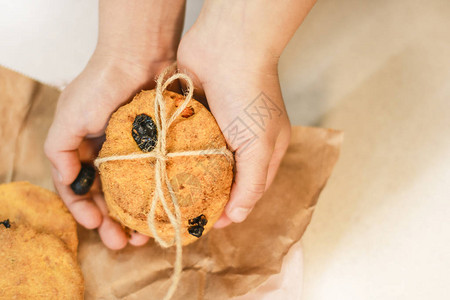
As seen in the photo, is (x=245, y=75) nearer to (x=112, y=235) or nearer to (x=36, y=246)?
(x=112, y=235)

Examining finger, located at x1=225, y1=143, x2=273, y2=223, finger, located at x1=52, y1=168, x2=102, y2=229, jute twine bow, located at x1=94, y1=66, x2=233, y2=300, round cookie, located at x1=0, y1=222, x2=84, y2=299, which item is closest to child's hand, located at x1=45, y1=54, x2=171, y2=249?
Answer: finger, located at x1=52, y1=168, x2=102, y2=229

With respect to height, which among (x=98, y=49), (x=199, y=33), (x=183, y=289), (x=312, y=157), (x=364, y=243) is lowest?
(x=183, y=289)

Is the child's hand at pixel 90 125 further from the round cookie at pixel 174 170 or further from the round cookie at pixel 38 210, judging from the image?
the round cookie at pixel 174 170

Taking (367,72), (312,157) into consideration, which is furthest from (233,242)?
(367,72)

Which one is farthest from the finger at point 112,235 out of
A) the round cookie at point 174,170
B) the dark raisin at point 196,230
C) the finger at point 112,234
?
the dark raisin at point 196,230

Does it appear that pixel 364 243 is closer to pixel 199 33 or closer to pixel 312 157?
pixel 312 157

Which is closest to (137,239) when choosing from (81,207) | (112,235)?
(112,235)
